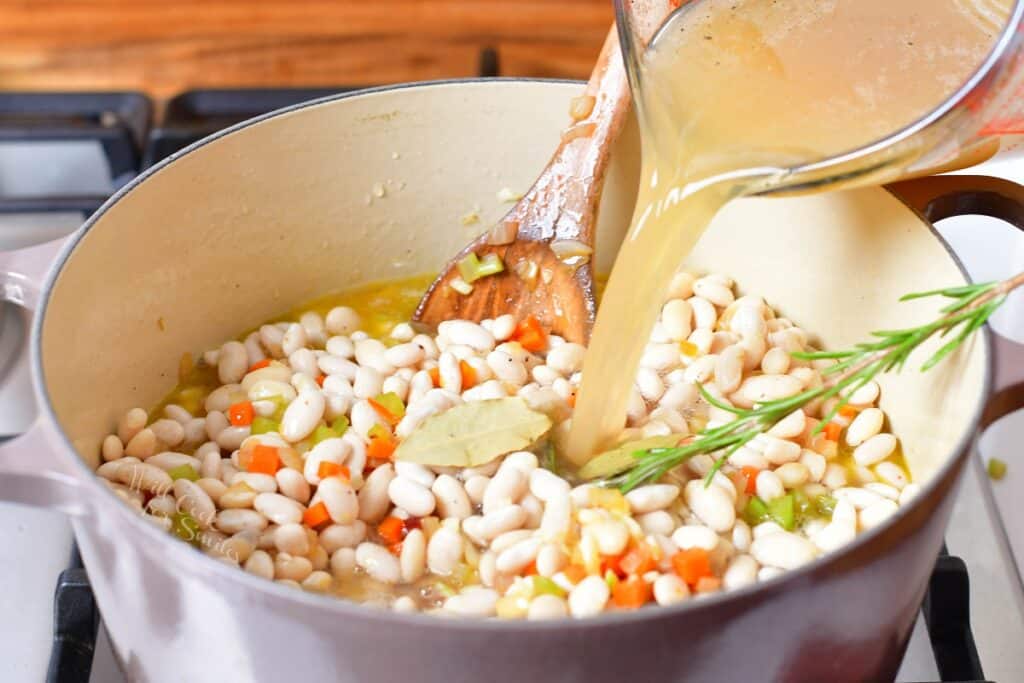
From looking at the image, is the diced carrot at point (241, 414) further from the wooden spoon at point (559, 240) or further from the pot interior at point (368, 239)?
the wooden spoon at point (559, 240)

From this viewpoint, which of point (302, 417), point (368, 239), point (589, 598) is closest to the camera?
point (589, 598)

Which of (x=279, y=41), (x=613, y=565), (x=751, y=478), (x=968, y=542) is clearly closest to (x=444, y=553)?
(x=613, y=565)

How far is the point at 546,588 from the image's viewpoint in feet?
2.46

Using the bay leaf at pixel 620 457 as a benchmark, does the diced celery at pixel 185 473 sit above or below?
above

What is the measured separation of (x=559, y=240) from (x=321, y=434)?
0.87 ft

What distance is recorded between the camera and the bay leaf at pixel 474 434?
0.89 metres

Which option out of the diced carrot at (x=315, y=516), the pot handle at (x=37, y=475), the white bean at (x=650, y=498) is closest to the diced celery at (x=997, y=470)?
the white bean at (x=650, y=498)

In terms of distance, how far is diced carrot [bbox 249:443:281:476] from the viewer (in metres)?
0.90

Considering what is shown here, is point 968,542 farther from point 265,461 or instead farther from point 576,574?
point 265,461

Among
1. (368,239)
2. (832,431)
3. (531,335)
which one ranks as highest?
(368,239)

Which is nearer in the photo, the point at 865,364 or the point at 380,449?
the point at 865,364

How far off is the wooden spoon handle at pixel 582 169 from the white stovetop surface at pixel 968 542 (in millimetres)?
354

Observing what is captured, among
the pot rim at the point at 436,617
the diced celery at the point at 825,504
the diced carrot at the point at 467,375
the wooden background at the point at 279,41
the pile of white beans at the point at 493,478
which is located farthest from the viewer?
the wooden background at the point at 279,41

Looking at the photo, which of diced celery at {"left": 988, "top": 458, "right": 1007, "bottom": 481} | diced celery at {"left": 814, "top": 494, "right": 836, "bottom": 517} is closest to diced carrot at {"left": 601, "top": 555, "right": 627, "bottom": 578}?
diced celery at {"left": 814, "top": 494, "right": 836, "bottom": 517}
